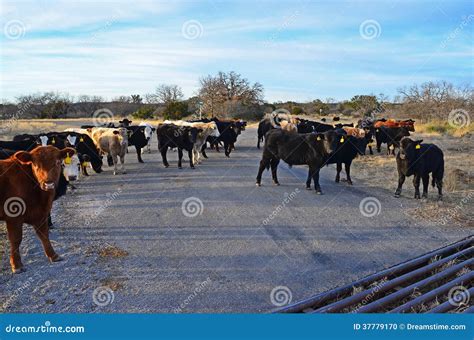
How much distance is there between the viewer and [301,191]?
1014cm

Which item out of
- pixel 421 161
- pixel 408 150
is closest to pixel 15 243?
pixel 408 150

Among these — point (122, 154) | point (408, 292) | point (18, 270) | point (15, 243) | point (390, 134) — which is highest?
point (390, 134)

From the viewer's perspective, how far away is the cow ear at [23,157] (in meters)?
5.28

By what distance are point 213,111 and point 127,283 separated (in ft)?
136

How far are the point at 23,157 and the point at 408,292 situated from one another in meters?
5.29

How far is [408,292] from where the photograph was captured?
4.58m

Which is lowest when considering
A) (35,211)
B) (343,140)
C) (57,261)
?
(57,261)

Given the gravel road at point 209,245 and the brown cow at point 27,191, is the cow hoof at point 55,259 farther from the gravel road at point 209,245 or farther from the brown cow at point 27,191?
the gravel road at point 209,245

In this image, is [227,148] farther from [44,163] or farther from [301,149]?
[44,163]

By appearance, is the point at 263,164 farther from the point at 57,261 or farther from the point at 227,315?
the point at 227,315

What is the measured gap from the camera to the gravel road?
15.1 feet

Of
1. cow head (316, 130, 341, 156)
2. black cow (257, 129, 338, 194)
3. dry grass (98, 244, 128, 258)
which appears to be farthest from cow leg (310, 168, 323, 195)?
dry grass (98, 244, 128, 258)

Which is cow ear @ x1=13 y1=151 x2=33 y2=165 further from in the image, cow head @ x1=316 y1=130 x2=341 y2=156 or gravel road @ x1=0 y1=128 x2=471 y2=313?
cow head @ x1=316 y1=130 x2=341 y2=156

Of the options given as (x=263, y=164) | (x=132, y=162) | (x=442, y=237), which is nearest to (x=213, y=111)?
(x=132, y=162)
